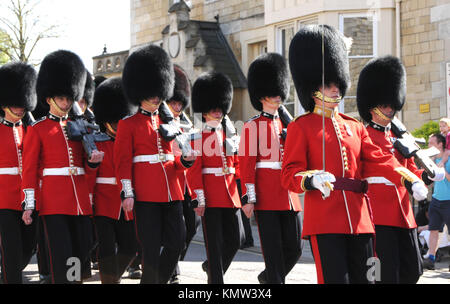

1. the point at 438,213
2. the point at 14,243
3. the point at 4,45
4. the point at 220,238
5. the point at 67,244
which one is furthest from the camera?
the point at 4,45

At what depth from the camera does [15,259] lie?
6121 mm

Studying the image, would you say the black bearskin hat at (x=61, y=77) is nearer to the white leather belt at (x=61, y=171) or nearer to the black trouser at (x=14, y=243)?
the white leather belt at (x=61, y=171)

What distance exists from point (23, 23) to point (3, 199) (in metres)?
5.57

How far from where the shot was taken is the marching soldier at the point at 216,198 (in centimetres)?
636

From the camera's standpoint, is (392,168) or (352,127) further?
(392,168)

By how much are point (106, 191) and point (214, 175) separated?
904mm

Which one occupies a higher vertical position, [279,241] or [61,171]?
[61,171]

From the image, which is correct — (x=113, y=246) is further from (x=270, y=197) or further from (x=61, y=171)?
(x=270, y=197)

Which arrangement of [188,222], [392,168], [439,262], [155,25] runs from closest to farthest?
[392,168] < [188,222] < [439,262] < [155,25]

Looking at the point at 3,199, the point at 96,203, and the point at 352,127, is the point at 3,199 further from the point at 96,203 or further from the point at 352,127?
the point at 352,127

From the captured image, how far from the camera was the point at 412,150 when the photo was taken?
549cm

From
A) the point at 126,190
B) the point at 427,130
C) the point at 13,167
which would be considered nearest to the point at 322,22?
the point at 427,130

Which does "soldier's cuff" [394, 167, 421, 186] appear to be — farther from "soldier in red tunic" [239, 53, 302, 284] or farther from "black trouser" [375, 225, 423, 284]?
"soldier in red tunic" [239, 53, 302, 284]
